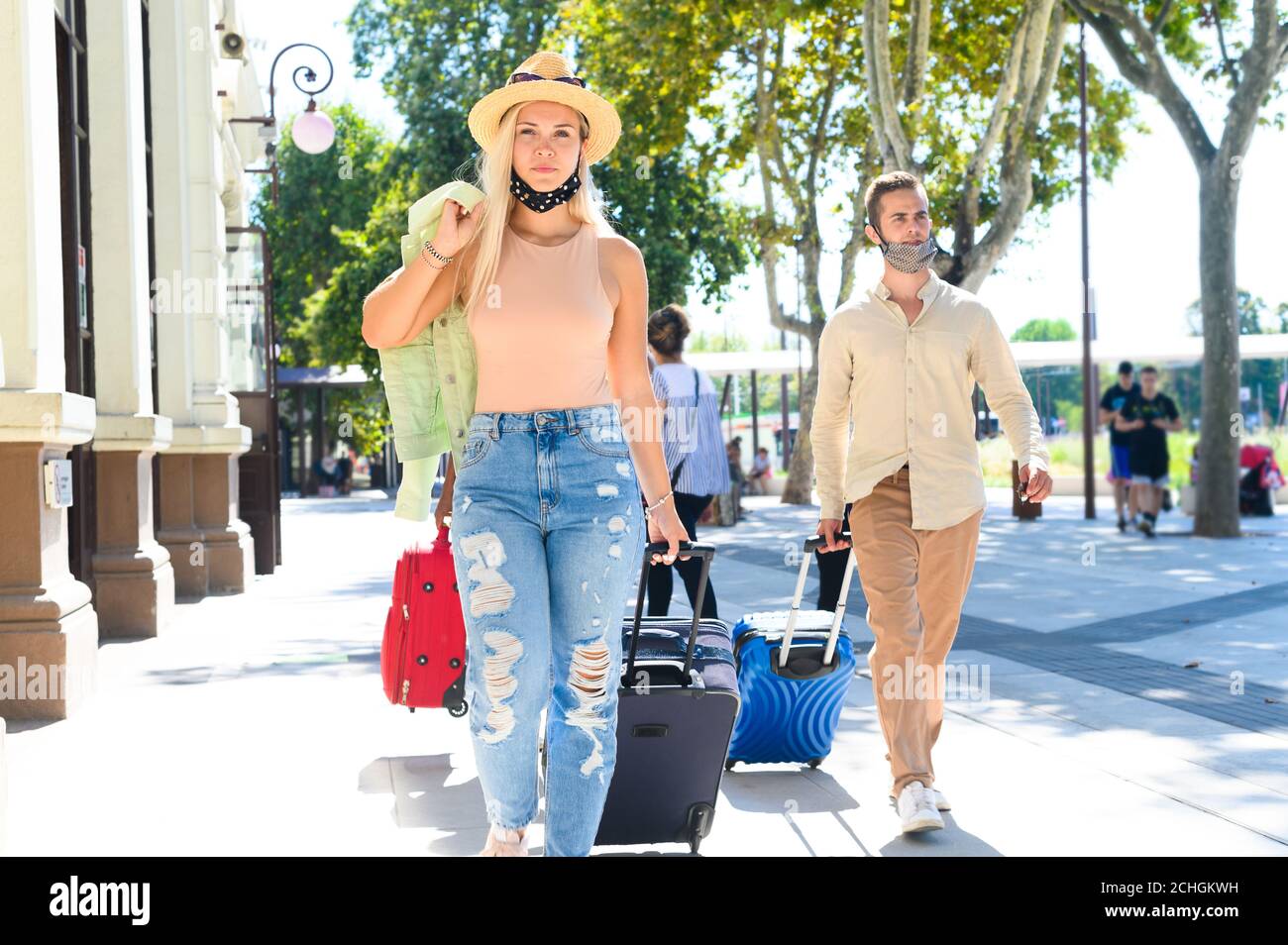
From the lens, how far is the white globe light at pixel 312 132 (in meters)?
17.5

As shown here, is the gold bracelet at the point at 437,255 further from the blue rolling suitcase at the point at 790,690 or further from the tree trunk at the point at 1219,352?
the tree trunk at the point at 1219,352

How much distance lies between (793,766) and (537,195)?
283 cm

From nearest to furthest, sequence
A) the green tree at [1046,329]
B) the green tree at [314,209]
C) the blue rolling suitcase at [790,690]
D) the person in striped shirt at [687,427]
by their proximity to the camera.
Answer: the blue rolling suitcase at [790,690], the person in striped shirt at [687,427], the green tree at [314,209], the green tree at [1046,329]

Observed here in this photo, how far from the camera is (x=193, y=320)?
1321 centimetres

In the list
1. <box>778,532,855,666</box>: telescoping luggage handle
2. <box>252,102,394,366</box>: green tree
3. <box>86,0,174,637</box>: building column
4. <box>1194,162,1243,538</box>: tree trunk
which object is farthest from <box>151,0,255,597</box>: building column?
<box>252,102,394,366</box>: green tree

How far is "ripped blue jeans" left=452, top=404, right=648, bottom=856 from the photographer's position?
3561mm

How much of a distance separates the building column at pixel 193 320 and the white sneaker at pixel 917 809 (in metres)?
8.59

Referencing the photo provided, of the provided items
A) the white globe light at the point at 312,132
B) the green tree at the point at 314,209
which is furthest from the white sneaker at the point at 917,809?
the green tree at the point at 314,209

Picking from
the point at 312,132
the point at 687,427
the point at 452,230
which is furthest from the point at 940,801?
the point at 312,132

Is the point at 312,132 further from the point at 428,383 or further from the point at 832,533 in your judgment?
the point at 428,383

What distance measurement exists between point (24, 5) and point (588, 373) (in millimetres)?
4325

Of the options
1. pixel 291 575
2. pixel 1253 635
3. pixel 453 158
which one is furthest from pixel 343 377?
pixel 1253 635

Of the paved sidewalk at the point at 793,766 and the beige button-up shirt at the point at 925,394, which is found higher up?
the beige button-up shirt at the point at 925,394
